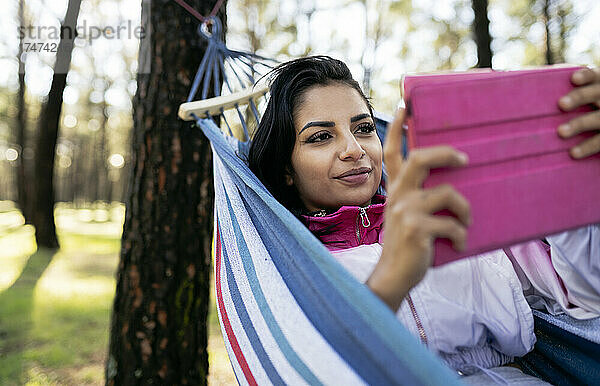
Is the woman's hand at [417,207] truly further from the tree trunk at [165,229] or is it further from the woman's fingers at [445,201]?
the tree trunk at [165,229]

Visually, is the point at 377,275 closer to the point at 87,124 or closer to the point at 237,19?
the point at 237,19

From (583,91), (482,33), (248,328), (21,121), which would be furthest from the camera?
(21,121)

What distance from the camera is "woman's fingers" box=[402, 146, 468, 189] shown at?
0.74m

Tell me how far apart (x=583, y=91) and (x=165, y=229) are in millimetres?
1595

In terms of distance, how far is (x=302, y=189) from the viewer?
1487mm

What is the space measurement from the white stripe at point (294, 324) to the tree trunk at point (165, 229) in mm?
751

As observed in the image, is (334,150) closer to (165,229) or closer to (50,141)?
(165,229)

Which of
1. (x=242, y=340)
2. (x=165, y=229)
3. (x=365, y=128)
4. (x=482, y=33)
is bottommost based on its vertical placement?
(x=242, y=340)

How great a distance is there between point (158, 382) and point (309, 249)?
1349 mm

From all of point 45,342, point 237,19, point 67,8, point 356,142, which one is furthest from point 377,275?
point 237,19

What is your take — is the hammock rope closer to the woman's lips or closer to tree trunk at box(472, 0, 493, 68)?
the woman's lips

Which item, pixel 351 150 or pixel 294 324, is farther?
pixel 351 150

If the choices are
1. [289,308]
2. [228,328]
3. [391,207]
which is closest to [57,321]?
[228,328]

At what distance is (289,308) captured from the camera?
1062mm
